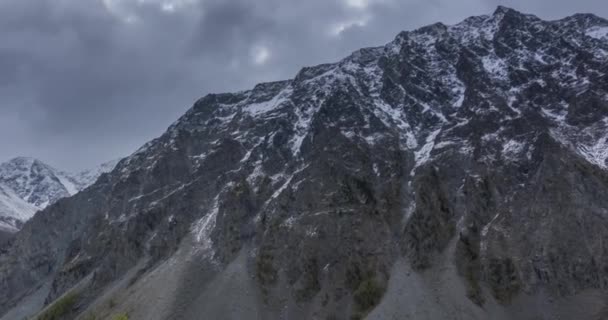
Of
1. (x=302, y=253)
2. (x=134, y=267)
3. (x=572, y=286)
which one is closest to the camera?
(x=572, y=286)

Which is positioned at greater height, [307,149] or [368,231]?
[307,149]

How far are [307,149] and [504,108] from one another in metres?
66.8

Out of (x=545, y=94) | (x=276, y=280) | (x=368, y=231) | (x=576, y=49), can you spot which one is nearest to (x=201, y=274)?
(x=276, y=280)

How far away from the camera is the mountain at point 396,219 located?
118 meters

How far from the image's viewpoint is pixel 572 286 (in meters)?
110

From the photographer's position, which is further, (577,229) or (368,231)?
(368,231)

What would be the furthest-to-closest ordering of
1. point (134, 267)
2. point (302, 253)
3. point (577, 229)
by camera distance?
point (134, 267) → point (302, 253) → point (577, 229)

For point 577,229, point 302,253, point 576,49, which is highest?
point 576,49

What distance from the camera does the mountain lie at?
117500 millimetres

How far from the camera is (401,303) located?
370 ft

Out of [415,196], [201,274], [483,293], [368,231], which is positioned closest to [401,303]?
[483,293]

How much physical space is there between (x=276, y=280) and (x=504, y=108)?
3621 inches

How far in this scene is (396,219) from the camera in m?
145

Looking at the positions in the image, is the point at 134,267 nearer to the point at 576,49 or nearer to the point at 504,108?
the point at 504,108
